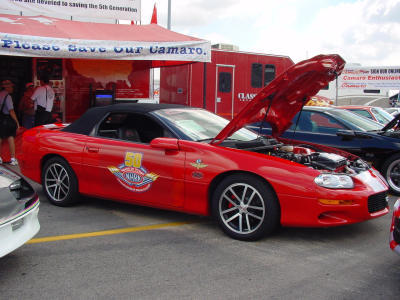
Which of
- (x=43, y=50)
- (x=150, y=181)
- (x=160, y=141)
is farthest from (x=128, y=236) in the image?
(x=43, y=50)

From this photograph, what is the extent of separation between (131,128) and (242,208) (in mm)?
1843

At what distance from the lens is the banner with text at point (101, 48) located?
7.72 meters

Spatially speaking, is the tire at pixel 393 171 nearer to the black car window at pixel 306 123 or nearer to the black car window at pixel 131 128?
the black car window at pixel 306 123

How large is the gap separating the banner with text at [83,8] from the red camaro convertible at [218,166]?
207 inches

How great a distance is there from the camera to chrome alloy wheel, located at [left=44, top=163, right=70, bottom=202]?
559cm

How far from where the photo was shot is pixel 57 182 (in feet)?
18.6

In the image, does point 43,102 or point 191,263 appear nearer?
point 191,263

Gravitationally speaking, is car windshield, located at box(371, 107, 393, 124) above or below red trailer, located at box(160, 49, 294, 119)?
below

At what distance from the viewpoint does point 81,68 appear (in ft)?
37.0

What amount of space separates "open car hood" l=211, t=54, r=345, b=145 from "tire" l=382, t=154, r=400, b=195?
6.52 ft

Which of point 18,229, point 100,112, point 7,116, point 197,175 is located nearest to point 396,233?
point 197,175

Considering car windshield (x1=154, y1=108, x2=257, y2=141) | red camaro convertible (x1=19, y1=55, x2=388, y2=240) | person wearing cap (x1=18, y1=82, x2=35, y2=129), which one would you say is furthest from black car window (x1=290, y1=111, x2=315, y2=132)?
person wearing cap (x1=18, y1=82, x2=35, y2=129)

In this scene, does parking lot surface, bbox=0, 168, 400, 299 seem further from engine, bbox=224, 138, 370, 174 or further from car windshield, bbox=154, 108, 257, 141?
car windshield, bbox=154, 108, 257, 141

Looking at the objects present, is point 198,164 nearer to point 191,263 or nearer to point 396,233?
point 191,263
